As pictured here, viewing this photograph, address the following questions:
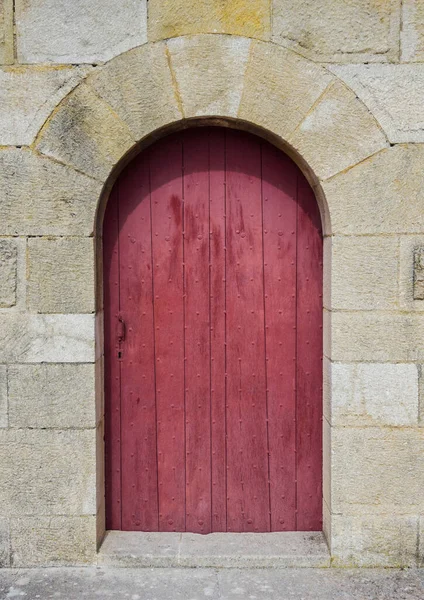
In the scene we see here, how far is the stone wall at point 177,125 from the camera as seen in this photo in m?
3.41

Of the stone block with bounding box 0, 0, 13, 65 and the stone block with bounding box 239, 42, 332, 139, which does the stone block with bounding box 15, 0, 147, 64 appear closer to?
the stone block with bounding box 0, 0, 13, 65

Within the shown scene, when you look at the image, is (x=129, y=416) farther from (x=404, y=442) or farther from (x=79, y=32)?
(x=79, y=32)

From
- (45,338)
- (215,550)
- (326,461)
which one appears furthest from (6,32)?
(215,550)

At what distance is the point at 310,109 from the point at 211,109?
1.77 ft

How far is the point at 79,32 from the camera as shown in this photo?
3426 millimetres

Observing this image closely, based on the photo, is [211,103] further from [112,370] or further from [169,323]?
[112,370]

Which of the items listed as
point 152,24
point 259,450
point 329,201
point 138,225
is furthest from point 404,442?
point 152,24

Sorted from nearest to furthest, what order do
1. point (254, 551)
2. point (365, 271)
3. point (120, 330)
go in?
point (365, 271)
point (254, 551)
point (120, 330)

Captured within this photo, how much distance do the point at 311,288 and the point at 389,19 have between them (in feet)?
5.04

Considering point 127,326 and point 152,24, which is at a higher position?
point 152,24

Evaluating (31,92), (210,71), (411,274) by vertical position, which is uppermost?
(210,71)

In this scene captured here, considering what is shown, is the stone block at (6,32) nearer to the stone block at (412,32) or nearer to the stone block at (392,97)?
the stone block at (392,97)

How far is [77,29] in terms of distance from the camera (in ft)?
11.2

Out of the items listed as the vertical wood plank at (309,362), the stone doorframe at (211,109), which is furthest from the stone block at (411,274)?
the vertical wood plank at (309,362)
